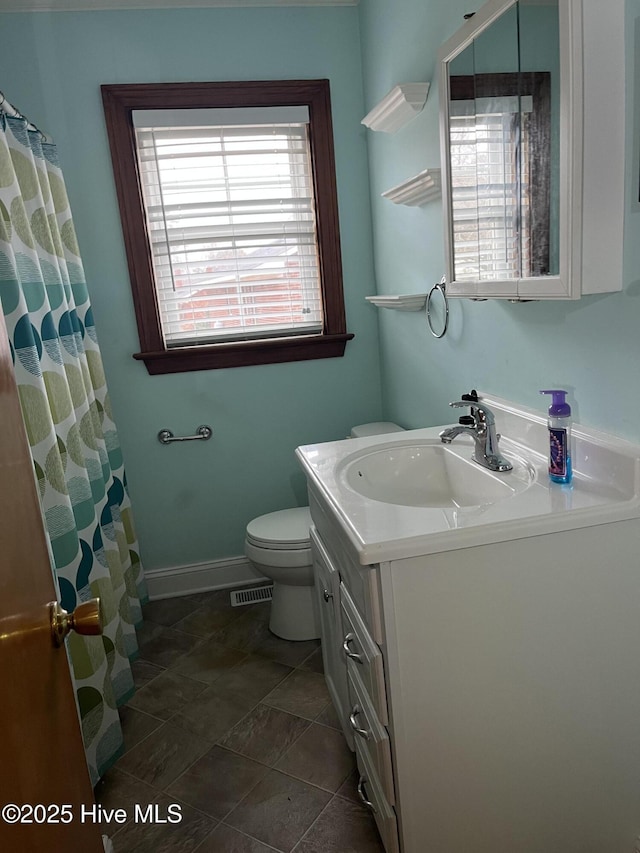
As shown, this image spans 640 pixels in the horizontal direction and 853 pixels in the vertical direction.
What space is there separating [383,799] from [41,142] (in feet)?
7.14

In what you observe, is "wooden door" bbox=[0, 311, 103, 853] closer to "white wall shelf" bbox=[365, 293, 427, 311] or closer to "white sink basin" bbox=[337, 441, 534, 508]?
"white sink basin" bbox=[337, 441, 534, 508]

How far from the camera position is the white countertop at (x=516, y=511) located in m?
1.14

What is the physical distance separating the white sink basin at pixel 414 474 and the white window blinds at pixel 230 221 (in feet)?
4.00

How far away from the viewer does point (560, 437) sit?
1.31 m

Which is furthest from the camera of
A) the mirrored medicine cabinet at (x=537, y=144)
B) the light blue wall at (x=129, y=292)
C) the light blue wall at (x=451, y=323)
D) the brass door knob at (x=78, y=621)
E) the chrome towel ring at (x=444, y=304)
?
the light blue wall at (x=129, y=292)

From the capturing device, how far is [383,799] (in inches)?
52.5

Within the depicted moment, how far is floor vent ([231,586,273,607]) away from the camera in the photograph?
2.77m

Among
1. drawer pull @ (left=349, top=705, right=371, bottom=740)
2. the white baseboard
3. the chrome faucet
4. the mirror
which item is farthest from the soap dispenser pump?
the white baseboard

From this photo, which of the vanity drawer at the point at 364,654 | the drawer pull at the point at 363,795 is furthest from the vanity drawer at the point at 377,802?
the vanity drawer at the point at 364,654

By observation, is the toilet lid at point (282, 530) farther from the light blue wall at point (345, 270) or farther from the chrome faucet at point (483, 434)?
the chrome faucet at point (483, 434)

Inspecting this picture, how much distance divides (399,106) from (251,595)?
206cm

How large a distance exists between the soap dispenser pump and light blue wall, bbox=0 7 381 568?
159 centimetres

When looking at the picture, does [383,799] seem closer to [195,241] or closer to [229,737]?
[229,737]

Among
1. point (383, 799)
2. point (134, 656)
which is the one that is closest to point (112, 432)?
point (134, 656)
